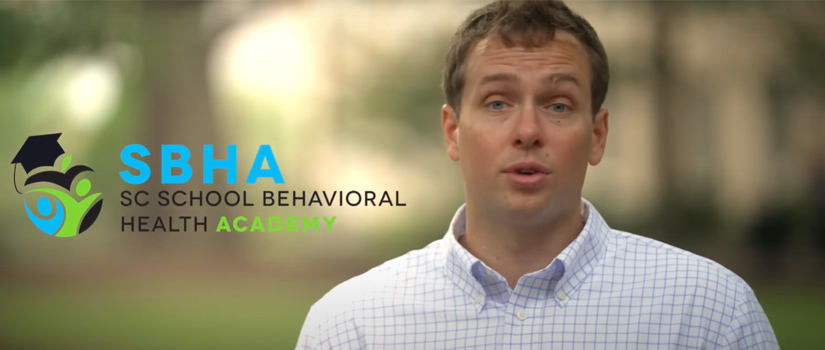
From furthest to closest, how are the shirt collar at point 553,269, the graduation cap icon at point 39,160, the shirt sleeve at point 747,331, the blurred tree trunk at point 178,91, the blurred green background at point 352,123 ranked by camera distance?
the blurred tree trunk at point 178,91
the blurred green background at point 352,123
the graduation cap icon at point 39,160
the shirt collar at point 553,269
the shirt sleeve at point 747,331

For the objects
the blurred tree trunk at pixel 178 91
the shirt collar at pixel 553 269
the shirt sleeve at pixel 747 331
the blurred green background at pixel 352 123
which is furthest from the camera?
the blurred tree trunk at pixel 178 91

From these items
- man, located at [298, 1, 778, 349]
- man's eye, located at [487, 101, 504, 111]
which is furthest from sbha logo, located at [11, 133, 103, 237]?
man's eye, located at [487, 101, 504, 111]

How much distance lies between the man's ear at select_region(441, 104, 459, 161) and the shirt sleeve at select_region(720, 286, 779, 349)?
2.46ft

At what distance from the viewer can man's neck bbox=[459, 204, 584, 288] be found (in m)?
2.32

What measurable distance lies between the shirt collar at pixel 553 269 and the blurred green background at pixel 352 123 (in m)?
5.71

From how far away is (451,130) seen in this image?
2.53m

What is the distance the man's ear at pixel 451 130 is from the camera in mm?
2508

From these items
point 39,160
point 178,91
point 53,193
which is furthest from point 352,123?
point 53,193

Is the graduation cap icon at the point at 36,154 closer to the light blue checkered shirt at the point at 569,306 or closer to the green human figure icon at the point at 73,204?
the green human figure icon at the point at 73,204

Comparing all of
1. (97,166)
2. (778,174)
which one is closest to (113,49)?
(97,166)

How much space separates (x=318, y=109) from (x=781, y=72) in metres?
3.96

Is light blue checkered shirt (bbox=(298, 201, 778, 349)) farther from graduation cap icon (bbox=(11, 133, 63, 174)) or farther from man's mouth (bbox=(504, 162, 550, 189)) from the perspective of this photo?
graduation cap icon (bbox=(11, 133, 63, 174))

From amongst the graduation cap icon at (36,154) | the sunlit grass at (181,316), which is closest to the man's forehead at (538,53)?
the graduation cap icon at (36,154)

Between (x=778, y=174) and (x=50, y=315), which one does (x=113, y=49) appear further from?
(x=778, y=174)
